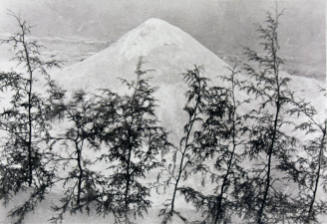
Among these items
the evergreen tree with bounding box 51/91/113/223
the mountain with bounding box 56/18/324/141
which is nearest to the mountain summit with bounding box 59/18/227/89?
the mountain with bounding box 56/18/324/141

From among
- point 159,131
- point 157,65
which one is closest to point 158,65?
point 157,65

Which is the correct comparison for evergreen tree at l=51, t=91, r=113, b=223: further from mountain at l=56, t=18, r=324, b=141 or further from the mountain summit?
the mountain summit

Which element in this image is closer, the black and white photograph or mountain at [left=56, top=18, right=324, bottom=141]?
the black and white photograph

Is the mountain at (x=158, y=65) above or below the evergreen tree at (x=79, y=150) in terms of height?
above

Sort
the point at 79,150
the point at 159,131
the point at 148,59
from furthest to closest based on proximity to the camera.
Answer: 1. the point at 148,59
2. the point at 159,131
3. the point at 79,150

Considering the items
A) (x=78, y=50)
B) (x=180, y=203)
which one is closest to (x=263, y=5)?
(x=78, y=50)

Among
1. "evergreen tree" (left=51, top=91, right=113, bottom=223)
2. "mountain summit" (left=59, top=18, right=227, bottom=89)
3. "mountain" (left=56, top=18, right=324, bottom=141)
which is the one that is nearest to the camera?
"evergreen tree" (left=51, top=91, right=113, bottom=223)

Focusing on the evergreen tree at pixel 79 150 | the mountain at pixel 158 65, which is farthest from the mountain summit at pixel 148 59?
the evergreen tree at pixel 79 150

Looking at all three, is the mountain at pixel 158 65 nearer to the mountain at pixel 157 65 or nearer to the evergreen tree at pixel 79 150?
the mountain at pixel 157 65

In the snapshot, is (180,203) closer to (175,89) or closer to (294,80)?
(175,89)

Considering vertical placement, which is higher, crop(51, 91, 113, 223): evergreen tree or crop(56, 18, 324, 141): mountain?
crop(56, 18, 324, 141): mountain

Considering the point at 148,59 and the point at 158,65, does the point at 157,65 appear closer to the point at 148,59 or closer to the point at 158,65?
the point at 158,65
